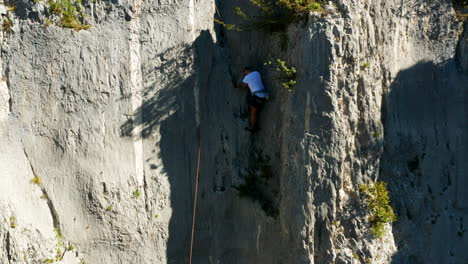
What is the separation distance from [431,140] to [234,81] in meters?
3.84

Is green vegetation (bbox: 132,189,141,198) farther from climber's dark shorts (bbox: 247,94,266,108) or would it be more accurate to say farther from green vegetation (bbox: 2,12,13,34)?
green vegetation (bbox: 2,12,13,34)

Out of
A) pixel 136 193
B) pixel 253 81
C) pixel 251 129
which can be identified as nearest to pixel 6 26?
pixel 136 193

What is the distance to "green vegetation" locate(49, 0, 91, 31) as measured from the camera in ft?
26.0

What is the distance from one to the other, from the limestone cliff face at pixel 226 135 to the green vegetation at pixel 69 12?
0.16 m

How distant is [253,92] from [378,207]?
9.79ft

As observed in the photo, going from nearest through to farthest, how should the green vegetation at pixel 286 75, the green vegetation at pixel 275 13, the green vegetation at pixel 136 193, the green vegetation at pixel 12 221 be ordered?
the green vegetation at pixel 12 221 → the green vegetation at pixel 275 13 → the green vegetation at pixel 286 75 → the green vegetation at pixel 136 193

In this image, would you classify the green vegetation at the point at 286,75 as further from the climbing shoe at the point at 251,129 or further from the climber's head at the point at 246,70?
the climbing shoe at the point at 251,129

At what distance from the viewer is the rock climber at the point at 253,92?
8117mm

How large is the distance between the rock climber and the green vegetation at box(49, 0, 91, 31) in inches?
119

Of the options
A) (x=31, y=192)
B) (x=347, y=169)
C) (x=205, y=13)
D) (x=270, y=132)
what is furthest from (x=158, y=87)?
(x=347, y=169)

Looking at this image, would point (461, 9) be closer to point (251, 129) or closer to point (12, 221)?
point (251, 129)

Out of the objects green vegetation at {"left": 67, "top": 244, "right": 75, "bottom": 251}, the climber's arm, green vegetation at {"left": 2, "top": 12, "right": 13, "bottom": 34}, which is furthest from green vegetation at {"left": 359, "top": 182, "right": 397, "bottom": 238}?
green vegetation at {"left": 2, "top": 12, "right": 13, "bottom": 34}

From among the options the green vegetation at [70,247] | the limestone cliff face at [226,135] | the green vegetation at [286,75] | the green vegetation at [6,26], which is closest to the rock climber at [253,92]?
the limestone cliff face at [226,135]

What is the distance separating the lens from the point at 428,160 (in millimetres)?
8133
